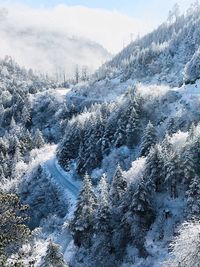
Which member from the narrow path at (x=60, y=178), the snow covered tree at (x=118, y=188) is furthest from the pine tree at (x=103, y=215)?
the narrow path at (x=60, y=178)

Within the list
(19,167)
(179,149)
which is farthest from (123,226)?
(19,167)

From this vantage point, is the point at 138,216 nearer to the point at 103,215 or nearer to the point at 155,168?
the point at 103,215

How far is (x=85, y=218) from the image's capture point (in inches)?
2467

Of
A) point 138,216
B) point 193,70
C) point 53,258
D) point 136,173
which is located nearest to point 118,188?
point 136,173

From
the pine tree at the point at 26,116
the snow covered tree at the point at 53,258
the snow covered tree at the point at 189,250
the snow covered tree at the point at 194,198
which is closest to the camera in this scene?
the snow covered tree at the point at 189,250

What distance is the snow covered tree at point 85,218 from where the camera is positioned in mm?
62375

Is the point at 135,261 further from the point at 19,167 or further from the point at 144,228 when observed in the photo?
the point at 19,167

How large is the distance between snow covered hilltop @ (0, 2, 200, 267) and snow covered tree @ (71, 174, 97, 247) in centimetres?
15

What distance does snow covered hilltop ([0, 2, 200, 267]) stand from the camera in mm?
52438

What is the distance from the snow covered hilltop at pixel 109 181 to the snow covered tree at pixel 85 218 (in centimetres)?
15

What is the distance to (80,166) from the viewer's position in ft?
314

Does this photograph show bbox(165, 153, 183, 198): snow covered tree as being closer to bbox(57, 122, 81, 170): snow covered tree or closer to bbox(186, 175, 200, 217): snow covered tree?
bbox(186, 175, 200, 217): snow covered tree

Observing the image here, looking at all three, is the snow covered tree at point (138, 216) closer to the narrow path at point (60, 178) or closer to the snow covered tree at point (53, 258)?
the snow covered tree at point (53, 258)

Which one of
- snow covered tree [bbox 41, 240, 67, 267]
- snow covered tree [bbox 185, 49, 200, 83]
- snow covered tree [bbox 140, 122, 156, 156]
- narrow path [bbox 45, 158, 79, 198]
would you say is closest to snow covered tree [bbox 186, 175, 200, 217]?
snow covered tree [bbox 41, 240, 67, 267]
